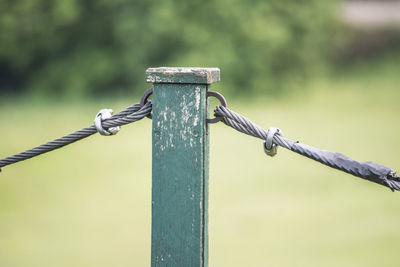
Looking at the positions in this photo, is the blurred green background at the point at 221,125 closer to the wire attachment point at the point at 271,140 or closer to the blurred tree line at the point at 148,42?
the blurred tree line at the point at 148,42

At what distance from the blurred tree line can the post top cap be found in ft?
33.6

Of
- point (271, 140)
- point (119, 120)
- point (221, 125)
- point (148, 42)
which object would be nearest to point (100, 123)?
point (119, 120)

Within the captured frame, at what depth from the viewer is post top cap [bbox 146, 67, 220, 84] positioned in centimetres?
127

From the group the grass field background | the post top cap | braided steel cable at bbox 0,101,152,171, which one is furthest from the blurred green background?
the post top cap

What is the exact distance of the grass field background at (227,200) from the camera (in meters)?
4.04

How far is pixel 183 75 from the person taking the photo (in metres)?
1.28

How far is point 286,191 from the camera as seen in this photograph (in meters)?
5.55

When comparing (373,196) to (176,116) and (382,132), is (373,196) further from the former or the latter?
(176,116)

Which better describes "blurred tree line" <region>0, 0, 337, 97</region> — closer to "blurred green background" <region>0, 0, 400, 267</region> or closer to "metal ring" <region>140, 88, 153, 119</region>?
"blurred green background" <region>0, 0, 400, 267</region>

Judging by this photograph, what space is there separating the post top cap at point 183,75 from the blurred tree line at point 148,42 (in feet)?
33.6

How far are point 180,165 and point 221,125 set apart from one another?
7.91m

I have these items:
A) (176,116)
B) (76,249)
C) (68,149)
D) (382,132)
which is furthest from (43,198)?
(382,132)

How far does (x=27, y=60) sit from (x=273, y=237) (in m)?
10.8

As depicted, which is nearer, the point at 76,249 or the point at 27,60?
the point at 76,249
